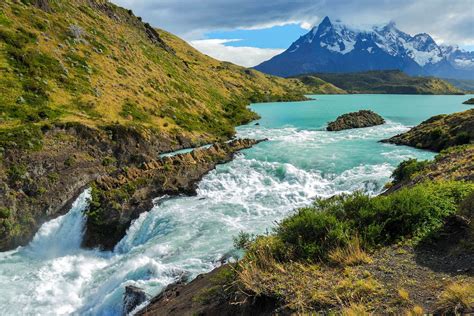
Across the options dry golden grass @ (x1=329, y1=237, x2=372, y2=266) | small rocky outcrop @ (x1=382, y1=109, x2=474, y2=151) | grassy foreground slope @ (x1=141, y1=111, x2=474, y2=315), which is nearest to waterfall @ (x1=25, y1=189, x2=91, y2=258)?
grassy foreground slope @ (x1=141, y1=111, x2=474, y2=315)

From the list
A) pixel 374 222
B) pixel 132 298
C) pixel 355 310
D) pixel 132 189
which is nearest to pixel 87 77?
pixel 132 189

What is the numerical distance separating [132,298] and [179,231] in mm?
9867

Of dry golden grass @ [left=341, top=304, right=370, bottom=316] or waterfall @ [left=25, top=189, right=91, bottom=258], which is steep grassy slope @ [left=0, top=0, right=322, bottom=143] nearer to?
waterfall @ [left=25, top=189, right=91, bottom=258]

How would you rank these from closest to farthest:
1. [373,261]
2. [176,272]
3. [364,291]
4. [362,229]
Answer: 1. [364,291]
2. [373,261]
3. [362,229]
4. [176,272]

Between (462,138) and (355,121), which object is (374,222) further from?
(355,121)

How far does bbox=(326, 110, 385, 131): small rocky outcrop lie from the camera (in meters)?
79.7

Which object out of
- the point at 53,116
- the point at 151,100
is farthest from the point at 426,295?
the point at 151,100

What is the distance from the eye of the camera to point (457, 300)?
8.20m

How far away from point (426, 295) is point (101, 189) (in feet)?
109

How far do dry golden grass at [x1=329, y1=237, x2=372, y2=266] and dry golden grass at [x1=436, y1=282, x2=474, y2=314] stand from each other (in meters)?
3.40

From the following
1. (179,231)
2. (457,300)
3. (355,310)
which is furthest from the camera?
(179,231)

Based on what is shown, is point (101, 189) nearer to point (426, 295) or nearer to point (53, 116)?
point (53, 116)

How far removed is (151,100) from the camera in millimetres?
72812

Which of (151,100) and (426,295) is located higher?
(151,100)
